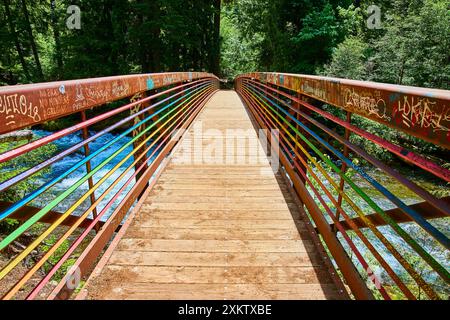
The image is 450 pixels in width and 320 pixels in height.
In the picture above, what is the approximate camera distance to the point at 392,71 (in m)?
21.5

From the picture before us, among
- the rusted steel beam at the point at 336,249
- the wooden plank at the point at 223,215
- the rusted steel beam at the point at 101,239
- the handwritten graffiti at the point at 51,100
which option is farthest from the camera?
the wooden plank at the point at 223,215

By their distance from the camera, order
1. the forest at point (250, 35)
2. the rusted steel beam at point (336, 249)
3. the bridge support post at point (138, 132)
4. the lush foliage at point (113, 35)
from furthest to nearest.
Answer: the lush foliage at point (113, 35)
the forest at point (250, 35)
the bridge support post at point (138, 132)
the rusted steel beam at point (336, 249)

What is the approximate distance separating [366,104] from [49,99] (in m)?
1.97

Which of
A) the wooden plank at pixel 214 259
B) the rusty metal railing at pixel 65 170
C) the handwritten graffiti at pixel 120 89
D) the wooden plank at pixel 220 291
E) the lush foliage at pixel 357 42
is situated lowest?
A: the wooden plank at pixel 220 291

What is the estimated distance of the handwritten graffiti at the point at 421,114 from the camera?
4.60ft

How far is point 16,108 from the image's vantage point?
5.40 ft

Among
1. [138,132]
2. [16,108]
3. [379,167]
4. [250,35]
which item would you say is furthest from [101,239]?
[250,35]

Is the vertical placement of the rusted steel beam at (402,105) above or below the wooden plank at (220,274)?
above

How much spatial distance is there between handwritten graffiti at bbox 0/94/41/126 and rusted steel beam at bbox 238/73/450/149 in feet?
6.38

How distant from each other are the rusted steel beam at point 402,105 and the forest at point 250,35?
19.6 meters

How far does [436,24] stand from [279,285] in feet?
73.6

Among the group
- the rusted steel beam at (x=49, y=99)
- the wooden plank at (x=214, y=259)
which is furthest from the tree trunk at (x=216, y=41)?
the wooden plank at (x=214, y=259)

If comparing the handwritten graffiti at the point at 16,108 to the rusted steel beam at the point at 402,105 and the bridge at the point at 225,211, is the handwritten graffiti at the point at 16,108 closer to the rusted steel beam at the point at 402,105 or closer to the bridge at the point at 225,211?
the bridge at the point at 225,211
